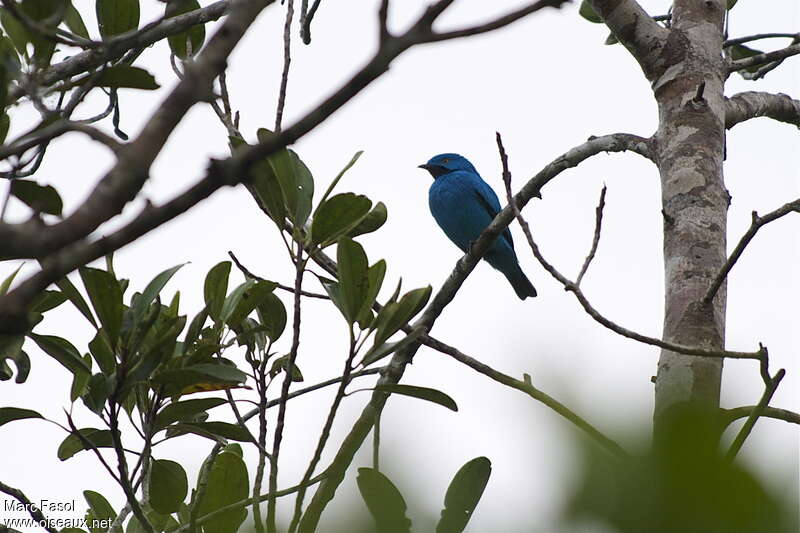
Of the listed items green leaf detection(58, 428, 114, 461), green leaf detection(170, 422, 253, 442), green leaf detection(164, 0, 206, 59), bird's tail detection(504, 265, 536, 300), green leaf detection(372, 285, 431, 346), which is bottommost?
green leaf detection(58, 428, 114, 461)

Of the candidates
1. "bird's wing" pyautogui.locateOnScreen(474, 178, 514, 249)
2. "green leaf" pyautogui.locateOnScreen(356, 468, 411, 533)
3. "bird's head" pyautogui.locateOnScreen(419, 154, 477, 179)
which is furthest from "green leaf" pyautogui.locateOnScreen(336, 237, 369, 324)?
"bird's head" pyautogui.locateOnScreen(419, 154, 477, 179)

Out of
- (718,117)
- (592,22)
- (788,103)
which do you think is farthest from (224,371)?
(592,22)

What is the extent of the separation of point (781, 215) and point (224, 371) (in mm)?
1592

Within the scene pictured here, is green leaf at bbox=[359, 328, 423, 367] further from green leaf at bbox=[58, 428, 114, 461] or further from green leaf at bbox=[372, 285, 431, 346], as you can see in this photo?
green leaf at bbox=[58, 428, 114, 461]

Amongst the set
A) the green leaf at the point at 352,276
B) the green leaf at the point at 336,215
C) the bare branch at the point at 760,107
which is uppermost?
the bare branch at the point at 760,107

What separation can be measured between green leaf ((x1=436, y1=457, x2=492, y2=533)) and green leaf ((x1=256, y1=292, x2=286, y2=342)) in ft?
3.86

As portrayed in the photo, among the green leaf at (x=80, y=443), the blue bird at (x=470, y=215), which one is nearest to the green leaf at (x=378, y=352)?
the green leaf at (x=80, y=443)

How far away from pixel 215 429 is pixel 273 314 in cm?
41

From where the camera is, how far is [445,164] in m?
9.61

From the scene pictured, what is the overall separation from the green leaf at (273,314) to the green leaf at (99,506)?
0.99m

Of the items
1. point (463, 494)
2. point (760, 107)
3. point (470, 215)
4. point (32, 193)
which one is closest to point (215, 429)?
point (32, 193)

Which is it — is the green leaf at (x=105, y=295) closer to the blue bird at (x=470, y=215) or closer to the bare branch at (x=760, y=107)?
the bare branch at (x=760, y=107)

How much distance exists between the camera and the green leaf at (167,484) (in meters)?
2.99

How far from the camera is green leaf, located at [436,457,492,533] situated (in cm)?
131
